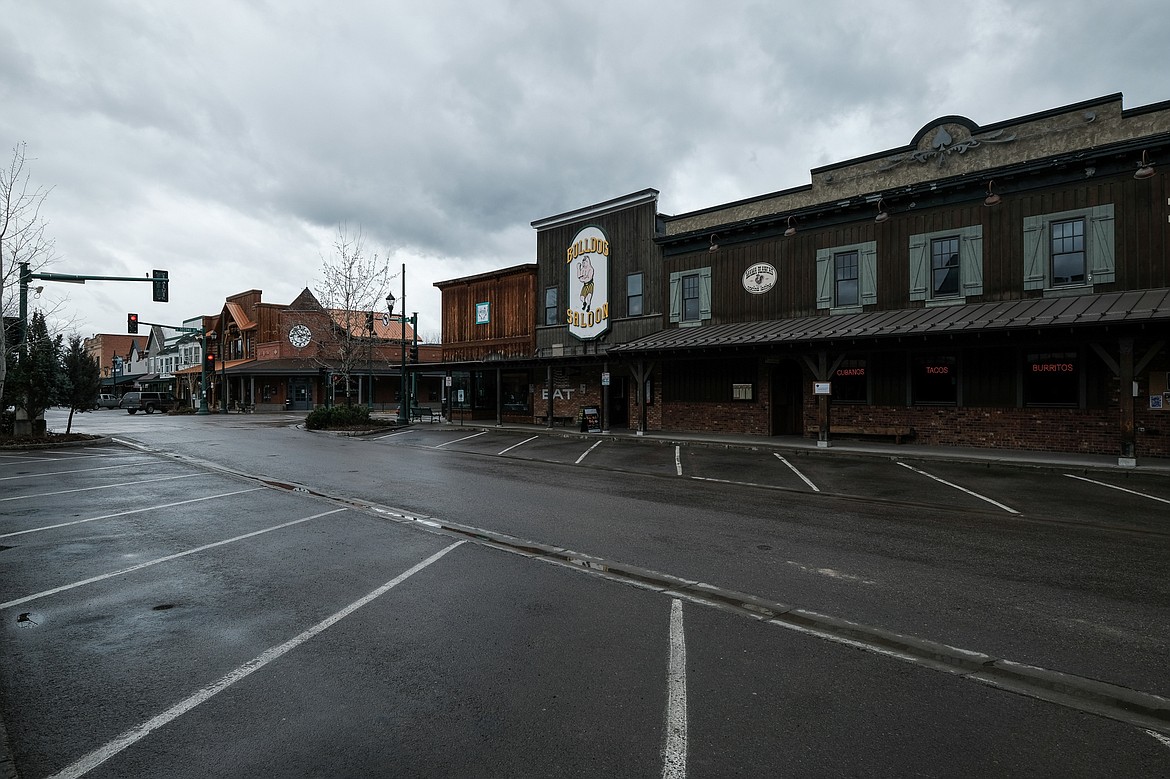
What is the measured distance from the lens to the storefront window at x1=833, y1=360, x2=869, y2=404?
67.5 feet

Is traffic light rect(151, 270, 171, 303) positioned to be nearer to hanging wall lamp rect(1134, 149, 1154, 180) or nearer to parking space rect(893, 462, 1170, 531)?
parking space rect(893, 462, 1170, 531)

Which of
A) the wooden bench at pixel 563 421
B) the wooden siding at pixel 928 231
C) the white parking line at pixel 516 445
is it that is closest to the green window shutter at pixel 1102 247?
the wooden siding at pixel 928 231

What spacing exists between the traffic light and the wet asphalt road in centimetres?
1651

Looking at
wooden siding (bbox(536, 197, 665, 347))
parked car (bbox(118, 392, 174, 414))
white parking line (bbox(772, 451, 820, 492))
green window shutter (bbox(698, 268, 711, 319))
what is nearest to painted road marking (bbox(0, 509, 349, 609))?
white parking line (bbox(772, 451, 820, 492))

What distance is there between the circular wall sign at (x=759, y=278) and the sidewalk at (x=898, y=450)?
17.5 ft

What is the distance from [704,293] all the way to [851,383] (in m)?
6.54

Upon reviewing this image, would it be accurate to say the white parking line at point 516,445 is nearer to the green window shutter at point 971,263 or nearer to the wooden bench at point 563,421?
the wooden bench at point 563,421

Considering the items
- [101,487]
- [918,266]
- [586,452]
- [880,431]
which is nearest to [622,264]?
[586,452]

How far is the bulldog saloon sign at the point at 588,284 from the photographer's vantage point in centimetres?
2758

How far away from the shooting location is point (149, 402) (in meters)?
52.8

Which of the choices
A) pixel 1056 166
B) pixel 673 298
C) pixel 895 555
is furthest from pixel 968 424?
pixel 895 555

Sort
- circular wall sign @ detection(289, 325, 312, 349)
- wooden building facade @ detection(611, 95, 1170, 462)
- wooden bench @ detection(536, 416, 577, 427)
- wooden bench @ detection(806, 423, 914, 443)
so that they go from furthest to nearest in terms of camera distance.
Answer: circular wall sign @ detection(289, 325, 312, 349) → wooden bench @ detection(536, 416, 577, 427) → wooden bench @ detection(806, 423, 914, 443) → wooden building facade @ detection(611, 95, 1170, 462)

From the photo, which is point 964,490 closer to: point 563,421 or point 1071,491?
point 1071,491

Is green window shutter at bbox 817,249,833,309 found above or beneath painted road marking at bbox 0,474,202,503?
above
